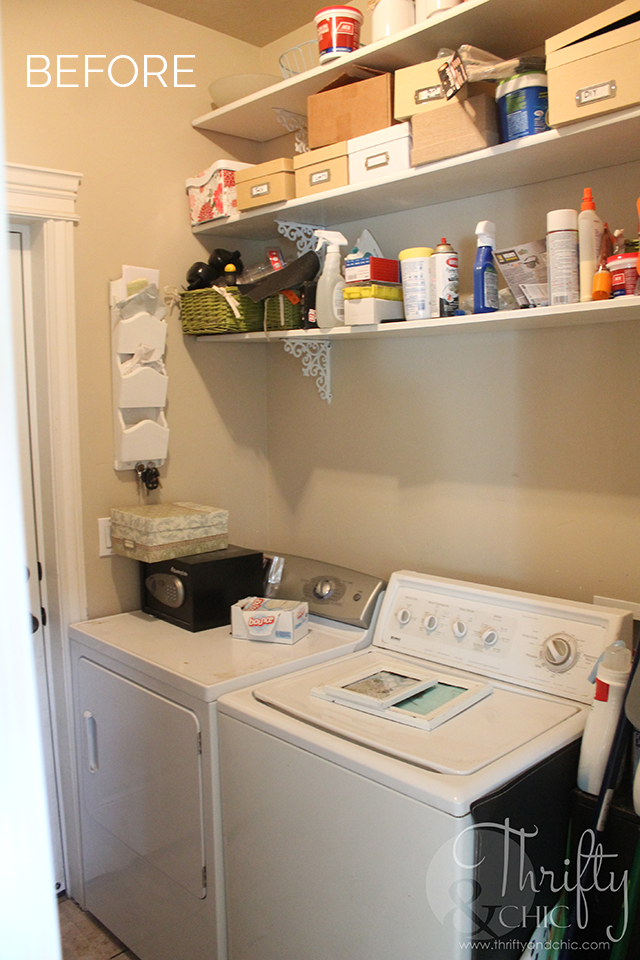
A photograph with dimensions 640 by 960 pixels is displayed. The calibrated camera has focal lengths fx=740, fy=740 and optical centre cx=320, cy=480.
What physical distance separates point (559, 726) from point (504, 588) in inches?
20.9

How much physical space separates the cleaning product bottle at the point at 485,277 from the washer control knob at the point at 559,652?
30.4 inches

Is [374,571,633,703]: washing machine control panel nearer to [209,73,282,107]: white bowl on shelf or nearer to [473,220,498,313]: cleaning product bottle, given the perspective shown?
[473,220,498,313]: cleaning product bottle

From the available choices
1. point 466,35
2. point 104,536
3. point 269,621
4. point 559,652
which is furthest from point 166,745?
point 466,35

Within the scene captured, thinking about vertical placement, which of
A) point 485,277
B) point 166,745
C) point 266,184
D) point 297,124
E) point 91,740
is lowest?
point 91,740

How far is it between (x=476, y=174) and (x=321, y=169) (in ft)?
1.43

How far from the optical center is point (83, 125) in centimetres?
217

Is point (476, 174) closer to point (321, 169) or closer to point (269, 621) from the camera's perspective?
point (321, 169)

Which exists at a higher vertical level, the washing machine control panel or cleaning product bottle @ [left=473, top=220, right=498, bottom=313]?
cleaning product bottle @ [left=473, top=220, right=498, bottom=313]

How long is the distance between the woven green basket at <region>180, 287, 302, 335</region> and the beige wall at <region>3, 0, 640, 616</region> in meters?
0.11

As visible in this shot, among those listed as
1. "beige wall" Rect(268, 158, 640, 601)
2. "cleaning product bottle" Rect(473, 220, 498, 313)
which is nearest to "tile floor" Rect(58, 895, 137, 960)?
"beige wall" Rect(268, 158, 640, 601)

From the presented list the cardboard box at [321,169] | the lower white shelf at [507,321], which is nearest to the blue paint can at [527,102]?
the lower white shelf at [507,321]

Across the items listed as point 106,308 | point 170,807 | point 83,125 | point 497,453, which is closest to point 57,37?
point 83,125

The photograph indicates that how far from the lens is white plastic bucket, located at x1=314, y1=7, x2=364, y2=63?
1854mm

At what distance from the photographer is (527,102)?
154 cm
